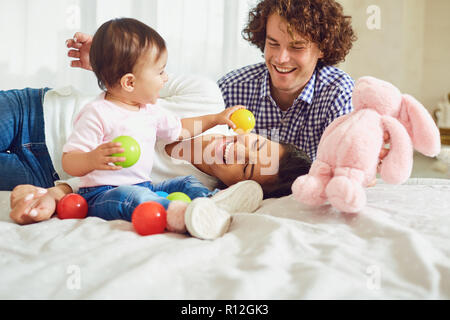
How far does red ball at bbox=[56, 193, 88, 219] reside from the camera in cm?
108

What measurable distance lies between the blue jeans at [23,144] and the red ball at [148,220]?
616mm

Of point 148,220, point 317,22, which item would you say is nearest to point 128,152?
point 148,220

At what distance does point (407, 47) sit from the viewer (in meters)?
3.73

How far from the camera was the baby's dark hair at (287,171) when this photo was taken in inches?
54.3

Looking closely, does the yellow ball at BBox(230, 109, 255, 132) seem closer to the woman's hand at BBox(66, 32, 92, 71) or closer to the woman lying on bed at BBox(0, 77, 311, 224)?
the woman lying on bed at BBox(0, 77, 311, 224)

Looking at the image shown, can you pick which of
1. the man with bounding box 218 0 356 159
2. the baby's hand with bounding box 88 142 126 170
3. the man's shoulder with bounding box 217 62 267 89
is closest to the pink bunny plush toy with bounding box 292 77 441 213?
the baby's hand with bounding box 88 142 126 170

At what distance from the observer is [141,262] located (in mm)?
704

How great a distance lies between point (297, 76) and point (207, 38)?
109 cm

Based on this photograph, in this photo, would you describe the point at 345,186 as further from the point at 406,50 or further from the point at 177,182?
the point at 406,50

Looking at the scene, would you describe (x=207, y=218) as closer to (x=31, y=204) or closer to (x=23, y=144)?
(x=31, y=204)

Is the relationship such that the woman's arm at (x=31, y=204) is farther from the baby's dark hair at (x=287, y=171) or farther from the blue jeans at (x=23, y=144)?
the baby's dark hair at (x=287, y=171)

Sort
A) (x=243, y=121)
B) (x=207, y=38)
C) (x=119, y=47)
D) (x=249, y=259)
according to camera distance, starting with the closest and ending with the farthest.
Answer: (x=249, y=259) → (x=119, y=47) → (x=243, y=121) → (x=207, y=38)
